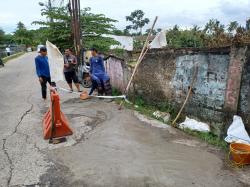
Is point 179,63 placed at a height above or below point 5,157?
above

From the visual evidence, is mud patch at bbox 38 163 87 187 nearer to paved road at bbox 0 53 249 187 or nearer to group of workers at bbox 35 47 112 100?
paved road at bbox 0 53 249 187

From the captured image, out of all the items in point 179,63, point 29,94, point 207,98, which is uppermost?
point 179,63

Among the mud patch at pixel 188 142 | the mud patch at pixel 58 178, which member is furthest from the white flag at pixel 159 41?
the mud patch at pixel 58 178

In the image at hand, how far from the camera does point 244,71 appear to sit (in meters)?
5.85

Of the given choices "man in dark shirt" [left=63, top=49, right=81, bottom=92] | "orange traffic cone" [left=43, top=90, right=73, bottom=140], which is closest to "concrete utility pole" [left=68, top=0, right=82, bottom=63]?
"man in dark shirt" [left=63, top=49, right=81, bottom=92]

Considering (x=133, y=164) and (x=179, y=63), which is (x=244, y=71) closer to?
(x=179, y=63)

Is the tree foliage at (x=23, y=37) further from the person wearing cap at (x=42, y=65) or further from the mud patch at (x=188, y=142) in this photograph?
the mud patch at (x=188, y=142)

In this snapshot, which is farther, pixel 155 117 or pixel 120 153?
pixel 155 117

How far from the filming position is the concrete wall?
595 cm

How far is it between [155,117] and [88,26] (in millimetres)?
11372

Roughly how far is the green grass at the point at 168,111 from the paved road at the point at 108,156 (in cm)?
24

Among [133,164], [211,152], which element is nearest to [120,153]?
[133,164]

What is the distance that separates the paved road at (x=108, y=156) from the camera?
465 centimetres

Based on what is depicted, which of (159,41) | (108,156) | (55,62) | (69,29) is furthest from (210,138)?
(69,29)
